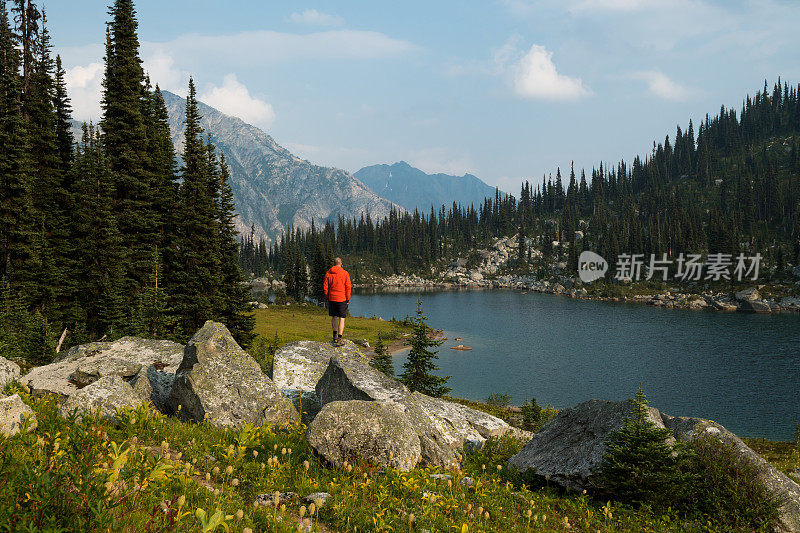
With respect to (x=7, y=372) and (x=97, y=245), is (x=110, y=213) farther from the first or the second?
(x=7, y=372)

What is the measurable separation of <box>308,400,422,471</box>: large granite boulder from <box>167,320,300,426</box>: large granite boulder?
2578 millimetres

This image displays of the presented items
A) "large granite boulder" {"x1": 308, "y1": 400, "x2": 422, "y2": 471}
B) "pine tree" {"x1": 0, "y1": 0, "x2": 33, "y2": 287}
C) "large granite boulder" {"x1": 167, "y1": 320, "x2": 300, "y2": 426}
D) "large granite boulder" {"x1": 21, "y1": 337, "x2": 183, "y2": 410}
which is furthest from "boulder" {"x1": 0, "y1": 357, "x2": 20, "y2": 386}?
"pine tree" {"x1": 0, "y1": 0, "x2": 33, "y2": 287}

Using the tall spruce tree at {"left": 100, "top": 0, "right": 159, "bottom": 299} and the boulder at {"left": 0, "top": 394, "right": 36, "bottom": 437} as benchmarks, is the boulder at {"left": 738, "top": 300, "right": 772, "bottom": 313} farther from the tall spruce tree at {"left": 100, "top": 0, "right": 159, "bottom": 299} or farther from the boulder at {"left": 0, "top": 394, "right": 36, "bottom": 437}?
the boulder at {"left": 0, "top": 394, "right": 36, "bottom": 437}

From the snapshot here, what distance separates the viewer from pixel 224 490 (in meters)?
6.52

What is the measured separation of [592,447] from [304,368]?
10020 mm

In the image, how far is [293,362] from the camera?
16203mm

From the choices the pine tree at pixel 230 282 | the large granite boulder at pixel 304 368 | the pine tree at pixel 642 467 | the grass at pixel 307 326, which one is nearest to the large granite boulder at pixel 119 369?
the large granite boulder at pixel 304 368

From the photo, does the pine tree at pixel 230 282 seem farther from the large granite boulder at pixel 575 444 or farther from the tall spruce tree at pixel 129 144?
the large granite boulder at pixel 575 444

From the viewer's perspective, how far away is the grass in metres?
73.9

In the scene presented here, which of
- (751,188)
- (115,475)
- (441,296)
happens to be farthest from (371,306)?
(751,188)

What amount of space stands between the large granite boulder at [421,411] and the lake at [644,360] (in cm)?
3705

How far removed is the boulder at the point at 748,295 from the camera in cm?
12038

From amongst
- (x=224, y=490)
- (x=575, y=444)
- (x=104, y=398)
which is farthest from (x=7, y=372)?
(x=575, y=444)

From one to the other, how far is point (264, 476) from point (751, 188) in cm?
24116
